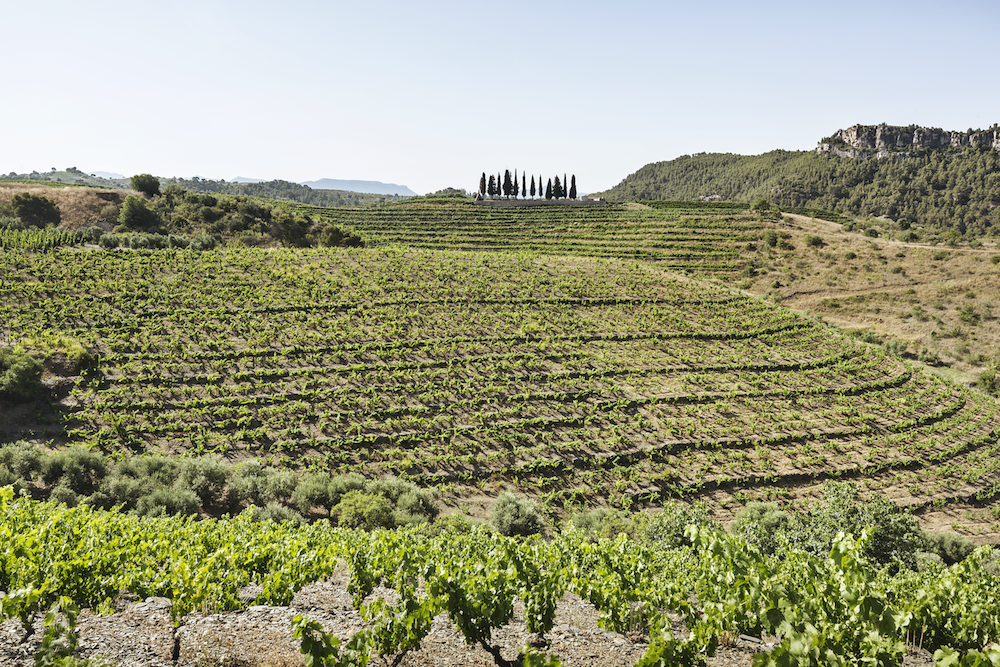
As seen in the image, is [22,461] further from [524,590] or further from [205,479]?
[524,590]

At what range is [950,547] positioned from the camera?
20984 mm

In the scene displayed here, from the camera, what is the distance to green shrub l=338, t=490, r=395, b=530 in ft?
61.3

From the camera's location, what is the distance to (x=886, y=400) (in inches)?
1357

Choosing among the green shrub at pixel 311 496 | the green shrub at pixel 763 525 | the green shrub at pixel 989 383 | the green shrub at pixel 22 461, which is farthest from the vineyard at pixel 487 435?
the green shrub at pixel 989 383

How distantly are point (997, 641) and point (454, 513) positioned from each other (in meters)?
17.7

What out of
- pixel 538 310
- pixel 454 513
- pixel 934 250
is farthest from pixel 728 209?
pixel 454 513

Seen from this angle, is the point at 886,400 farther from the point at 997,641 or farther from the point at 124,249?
the point at 124,249

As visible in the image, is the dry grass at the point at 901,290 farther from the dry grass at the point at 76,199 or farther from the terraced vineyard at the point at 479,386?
the dry grass at the point at 76,199

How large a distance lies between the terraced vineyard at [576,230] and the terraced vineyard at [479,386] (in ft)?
78.3

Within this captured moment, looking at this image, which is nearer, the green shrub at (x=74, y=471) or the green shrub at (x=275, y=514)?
the green shrub at (x=275, y=514)

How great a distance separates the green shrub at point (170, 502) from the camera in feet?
59.9

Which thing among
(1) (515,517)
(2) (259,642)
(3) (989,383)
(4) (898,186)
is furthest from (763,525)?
(4) (898,186)

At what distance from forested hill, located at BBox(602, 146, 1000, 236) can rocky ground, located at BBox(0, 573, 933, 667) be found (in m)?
157

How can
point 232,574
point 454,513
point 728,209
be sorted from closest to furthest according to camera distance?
point 232,574 → point 454,513 → point 728,209
